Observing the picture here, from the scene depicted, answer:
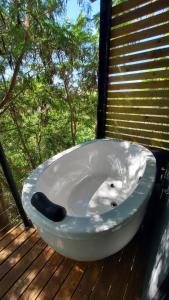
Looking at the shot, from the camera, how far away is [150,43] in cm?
229

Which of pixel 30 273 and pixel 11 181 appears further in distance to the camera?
pixel 11 181

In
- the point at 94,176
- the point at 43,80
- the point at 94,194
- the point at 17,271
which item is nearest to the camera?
the point at 17,271

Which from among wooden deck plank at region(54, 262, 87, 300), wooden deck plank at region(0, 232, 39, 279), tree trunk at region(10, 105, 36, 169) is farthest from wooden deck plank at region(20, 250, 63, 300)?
tree trunk at region(10, 105, 36, 169)

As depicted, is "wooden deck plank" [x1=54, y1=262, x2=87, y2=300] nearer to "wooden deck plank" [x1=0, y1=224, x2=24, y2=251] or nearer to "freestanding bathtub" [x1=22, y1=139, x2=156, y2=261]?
"freestanding bathtub" [x1=22, y1=139, x2=156, y2=261]

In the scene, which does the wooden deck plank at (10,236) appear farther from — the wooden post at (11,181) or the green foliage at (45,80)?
the green foliage at (45,80)

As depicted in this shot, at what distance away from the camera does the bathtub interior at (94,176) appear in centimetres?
A: 217

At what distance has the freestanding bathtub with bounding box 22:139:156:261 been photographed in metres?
1.30

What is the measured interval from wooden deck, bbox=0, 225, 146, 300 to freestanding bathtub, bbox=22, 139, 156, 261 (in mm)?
253

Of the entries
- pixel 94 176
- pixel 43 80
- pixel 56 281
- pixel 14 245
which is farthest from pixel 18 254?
pixel 43 80

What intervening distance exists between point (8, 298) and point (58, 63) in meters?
3.02

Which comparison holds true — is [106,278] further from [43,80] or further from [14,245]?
[43,80]

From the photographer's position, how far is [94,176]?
2.75m

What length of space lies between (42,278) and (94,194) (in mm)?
1061

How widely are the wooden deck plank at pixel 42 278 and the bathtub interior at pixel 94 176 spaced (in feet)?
1.62
